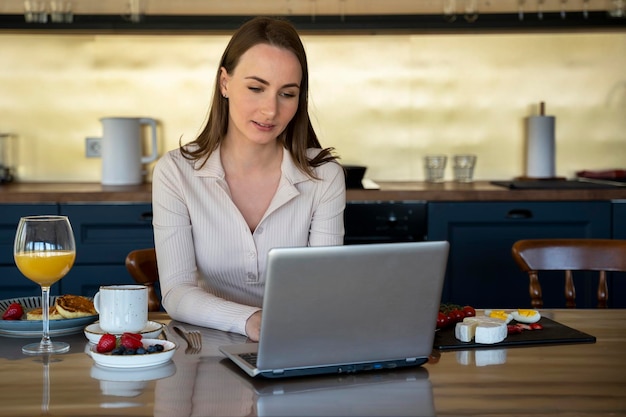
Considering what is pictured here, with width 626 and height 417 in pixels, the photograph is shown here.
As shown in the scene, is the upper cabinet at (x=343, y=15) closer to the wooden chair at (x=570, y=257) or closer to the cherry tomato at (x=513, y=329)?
the wooden chair at (x=570, y=257)

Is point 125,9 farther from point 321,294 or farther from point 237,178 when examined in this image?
point 321,294

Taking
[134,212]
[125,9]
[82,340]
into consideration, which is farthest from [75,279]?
[82,340]

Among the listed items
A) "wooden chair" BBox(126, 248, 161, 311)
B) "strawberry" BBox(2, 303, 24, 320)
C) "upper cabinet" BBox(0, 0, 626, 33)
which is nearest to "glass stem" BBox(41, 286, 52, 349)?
"strawberry" BBox(2, 303, 24, 320)

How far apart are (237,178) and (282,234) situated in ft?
0.60

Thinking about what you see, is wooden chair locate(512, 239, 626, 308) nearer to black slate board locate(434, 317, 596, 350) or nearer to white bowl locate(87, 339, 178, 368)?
black slate board locate(434, 317, 596, 350)

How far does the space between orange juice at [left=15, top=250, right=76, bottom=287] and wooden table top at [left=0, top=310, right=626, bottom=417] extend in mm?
130

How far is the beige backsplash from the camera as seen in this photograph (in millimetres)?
3875

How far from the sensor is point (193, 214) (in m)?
1.98

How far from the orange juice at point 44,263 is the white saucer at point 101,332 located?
11 centimetres

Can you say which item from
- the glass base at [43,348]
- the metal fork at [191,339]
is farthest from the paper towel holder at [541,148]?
the glass base at [43,348]

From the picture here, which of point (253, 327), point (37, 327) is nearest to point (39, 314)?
point (37, 327)

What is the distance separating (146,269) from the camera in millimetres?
2098

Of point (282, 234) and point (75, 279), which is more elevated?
point (282, 234)

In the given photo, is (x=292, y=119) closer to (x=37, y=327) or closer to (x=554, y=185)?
(x=37, y=327)
